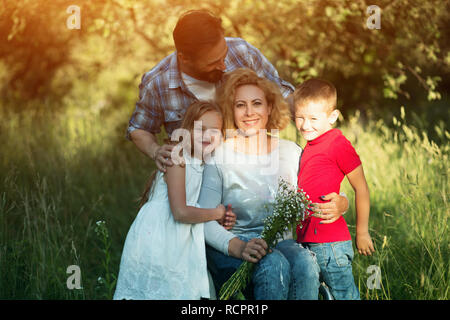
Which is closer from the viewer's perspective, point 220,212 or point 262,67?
point 220,212

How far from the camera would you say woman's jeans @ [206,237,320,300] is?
2.52 metres

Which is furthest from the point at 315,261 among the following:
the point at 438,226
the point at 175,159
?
the point at 438,226

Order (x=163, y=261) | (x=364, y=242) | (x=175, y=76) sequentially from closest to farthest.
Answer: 1. (x=163, y=261)
2. (x=364, y=242)
3. (x=175, y=76)

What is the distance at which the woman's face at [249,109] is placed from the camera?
2.86 m

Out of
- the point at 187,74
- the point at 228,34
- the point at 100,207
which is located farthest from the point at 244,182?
the point at 228,34

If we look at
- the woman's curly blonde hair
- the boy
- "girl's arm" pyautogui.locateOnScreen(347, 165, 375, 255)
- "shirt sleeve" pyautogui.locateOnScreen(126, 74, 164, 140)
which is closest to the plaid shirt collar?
"shirt sleeve" pyautogui.locateOnScreen(126, 74, 164, 140)

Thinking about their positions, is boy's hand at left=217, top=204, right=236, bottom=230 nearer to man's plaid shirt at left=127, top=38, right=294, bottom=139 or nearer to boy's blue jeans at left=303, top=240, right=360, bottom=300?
boy's blue jeans at left=303, top=240, right=360, bottom=300

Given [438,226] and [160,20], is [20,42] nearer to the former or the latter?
[160,20]

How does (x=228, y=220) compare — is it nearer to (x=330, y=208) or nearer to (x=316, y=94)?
(x=330, y=208)

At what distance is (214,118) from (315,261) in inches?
35.5

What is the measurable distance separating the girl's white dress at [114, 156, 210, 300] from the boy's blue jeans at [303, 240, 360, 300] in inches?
23.8

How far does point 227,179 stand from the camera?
9.30 ft

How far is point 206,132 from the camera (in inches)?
111

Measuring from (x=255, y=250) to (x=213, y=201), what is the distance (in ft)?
1.24
